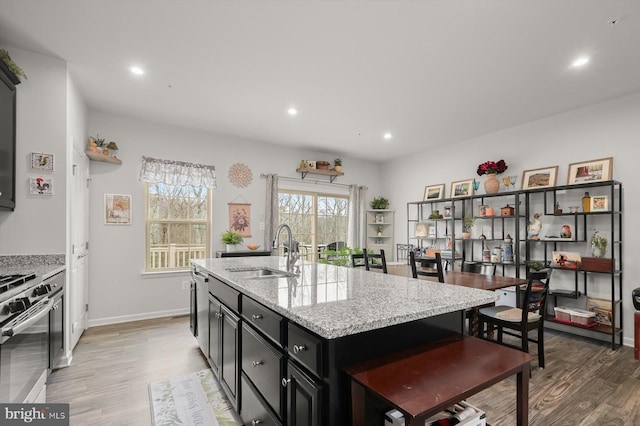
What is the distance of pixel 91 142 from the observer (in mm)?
3785

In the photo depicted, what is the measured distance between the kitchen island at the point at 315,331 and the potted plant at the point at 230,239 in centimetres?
265

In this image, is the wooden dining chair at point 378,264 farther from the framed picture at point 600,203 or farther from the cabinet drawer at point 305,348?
the cabinet drawer at point 305,348

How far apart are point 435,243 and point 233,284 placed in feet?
15.1

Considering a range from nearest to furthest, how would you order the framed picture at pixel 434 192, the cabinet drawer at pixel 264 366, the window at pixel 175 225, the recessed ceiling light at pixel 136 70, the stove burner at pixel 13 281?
the cabinet drawer at pixel 264 366 → the stove burner at pixel 13 281 → the recessed ceiling light at pixel 136 70 → the window at pixel 175 225 → the framed picture at pixel 434 192

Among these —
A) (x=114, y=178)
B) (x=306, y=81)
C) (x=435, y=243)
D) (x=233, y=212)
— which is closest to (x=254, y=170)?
(x=233, y=212)

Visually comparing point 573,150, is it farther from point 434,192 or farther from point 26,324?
point 26,324

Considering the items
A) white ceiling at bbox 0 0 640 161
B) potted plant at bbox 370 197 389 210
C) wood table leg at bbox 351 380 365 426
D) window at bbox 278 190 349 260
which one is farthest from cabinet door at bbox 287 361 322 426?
potted plant at bbox 370 197 389 210

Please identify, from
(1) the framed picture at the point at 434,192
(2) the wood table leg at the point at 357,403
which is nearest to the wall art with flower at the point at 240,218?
(1) the framed picture at the point at 434,192

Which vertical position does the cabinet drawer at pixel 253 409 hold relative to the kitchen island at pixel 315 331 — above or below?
below

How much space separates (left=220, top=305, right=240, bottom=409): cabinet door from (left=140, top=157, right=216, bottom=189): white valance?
3.01 meters

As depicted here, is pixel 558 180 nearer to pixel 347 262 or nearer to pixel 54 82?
pixel 347 262

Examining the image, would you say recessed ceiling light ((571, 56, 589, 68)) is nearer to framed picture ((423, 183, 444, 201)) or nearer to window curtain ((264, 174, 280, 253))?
framed picture ((423, 183, 444, 201))

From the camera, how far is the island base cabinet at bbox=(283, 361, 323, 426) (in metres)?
1.07

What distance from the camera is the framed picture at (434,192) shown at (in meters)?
5.52
